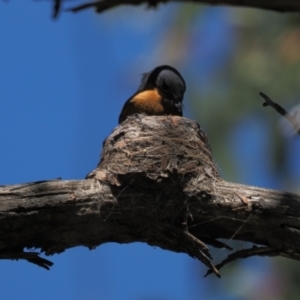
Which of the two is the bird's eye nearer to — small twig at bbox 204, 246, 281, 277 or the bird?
the bird

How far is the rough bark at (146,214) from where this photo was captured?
4.02 m

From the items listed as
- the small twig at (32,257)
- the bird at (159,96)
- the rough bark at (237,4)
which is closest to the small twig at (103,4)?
the rough bark at (237,4)

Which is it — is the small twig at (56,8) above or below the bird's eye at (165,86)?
above

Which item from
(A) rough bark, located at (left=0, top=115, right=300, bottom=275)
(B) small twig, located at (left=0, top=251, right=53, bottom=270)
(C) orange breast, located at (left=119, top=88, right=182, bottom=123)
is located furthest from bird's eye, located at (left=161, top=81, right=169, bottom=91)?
(B) small twig, located at (left=0, top=251, right=53, bottom=270)

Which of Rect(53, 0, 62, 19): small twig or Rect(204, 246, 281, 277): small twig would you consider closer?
Rect(53, 0, 62, 19): small twig

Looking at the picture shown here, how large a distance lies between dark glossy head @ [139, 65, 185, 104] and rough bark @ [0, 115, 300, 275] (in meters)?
2.95

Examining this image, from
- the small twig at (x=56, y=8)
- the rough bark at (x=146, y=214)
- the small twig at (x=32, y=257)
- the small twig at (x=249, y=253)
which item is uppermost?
the small twig at (x=56, y=8)

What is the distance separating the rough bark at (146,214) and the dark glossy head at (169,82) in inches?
116

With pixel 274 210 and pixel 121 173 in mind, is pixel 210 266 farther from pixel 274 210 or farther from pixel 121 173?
pixel 121 173

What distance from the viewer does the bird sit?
7270mm

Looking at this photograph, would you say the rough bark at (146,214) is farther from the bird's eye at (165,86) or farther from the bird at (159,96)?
the bird's eye at (165,86)

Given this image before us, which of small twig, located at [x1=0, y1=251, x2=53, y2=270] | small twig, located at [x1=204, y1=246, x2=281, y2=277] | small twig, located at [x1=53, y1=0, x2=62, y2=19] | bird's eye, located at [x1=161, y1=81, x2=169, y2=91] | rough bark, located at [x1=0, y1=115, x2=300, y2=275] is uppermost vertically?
small twig, located at [x1=53, y1=0, x2=62, y2=19]

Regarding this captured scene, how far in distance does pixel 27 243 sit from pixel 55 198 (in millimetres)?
278

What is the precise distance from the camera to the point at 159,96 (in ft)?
24.5
